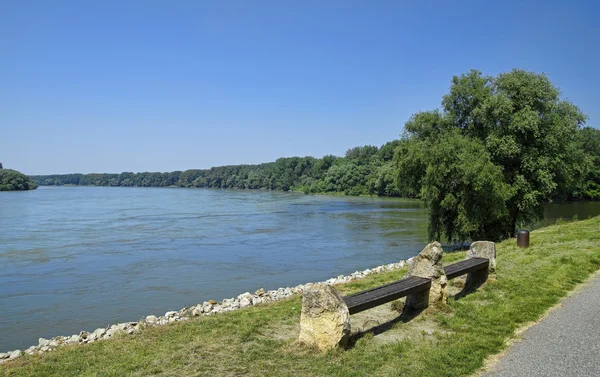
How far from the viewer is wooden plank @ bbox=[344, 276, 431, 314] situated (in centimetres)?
586

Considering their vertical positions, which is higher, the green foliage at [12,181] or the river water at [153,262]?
the green foliage at [12,181]

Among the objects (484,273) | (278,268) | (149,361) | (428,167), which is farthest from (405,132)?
(149,361)

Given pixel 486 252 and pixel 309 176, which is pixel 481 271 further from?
pixel 309 176

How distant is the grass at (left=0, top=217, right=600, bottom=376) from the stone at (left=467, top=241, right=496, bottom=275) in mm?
341

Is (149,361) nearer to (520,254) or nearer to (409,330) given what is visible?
(409,330)

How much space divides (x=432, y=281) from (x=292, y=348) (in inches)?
109

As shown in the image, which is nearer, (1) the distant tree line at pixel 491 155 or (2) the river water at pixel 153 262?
(2) the river water at pixel 153 262

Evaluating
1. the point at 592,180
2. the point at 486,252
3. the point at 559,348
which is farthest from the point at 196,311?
the point at 592,180

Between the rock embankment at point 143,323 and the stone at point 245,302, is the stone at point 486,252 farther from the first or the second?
the stone at point 245,302

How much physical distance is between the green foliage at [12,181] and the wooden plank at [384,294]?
440ft

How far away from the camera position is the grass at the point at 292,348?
5.00 metres

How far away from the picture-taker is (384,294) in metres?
6.20

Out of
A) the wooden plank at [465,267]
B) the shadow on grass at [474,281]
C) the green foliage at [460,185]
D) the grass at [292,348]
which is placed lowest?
the grass at [292,348]

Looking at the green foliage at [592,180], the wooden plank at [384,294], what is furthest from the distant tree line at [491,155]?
the green foliage at [592,180]
